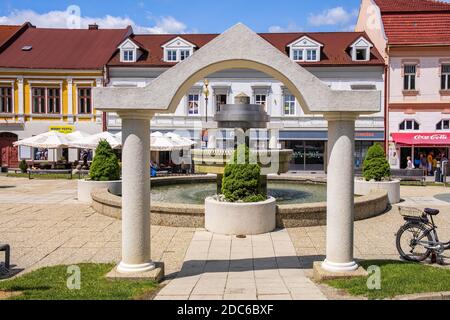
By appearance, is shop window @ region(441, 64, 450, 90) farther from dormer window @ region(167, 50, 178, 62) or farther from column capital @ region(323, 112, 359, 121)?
column capital @ region(323, 112, 359, 121)

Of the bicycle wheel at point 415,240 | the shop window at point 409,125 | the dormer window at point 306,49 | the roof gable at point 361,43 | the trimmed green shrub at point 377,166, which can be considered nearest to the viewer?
the bicycle wheel at point 415,240

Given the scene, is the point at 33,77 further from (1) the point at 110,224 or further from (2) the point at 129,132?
(2) the point at 129,132

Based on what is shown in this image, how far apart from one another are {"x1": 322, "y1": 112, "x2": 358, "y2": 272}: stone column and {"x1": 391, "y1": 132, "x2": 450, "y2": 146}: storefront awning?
26596mm

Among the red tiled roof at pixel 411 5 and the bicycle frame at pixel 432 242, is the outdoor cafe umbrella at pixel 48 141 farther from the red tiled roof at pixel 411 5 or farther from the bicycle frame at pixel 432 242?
the red tiled roof at pixel 411 5

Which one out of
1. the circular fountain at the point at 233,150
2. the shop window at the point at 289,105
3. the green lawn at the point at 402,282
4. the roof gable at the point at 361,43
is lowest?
the green lawn at the point at 402,282

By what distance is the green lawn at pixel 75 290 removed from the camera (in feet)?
19.6

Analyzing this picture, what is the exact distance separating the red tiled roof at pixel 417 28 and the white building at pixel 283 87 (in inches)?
74.7

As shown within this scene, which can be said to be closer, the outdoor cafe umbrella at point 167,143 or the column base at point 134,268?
the column base at point 134,268

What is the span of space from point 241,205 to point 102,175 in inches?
283

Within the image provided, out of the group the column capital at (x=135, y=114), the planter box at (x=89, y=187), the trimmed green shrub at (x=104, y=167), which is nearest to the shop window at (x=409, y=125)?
the trimmed green shrub at (x=104, y=167)

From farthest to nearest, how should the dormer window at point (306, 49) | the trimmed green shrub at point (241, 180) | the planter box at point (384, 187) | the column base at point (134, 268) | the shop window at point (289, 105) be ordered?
1. the shop window at point (289, 105)
2. the dormer window at point (306, 49)
3. the planter box at point (384, 187)
4. the trimmed green shrub at point (241, 180)
5. the column base at point (134, 268)

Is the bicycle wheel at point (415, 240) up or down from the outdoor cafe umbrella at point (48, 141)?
down

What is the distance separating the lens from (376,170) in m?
16.1
